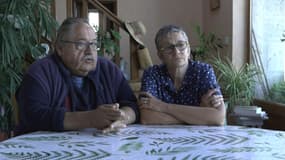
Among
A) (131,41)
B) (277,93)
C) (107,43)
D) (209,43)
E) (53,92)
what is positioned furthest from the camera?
(209,43)

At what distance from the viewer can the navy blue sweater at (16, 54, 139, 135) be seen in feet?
5.04

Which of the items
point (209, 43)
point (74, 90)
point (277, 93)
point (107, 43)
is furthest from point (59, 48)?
point (209, 43)

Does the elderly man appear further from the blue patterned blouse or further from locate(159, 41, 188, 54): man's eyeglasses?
locate(159, 41, 188, 54): man's eyeglasses

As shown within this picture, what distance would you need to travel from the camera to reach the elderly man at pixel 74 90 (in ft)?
4.89

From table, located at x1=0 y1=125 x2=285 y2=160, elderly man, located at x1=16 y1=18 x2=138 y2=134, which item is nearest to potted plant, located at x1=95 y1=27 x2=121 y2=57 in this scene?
elderly man, located at x1=16 y1=18 x2=138 y2=134

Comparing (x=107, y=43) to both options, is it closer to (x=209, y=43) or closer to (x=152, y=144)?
(x=209, y=43)

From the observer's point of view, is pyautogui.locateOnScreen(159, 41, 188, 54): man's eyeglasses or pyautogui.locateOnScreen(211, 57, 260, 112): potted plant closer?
pyautogui.locateOnScreen(159, 41, 188, 54): man's eyeglasses

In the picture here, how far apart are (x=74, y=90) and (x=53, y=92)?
10cm

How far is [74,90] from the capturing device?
5.60 ft

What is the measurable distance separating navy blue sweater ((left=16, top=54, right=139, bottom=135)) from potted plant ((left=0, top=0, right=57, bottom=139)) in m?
1.26

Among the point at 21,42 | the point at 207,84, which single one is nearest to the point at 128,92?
the point at 207,84

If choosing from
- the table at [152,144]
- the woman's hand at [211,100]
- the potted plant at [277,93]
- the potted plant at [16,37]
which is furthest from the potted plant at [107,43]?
the table at [152,144]

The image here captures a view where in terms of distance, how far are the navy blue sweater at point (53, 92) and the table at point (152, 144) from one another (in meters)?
0.08

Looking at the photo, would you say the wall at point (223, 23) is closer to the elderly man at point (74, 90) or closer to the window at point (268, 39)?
the window at point (268, 39)
